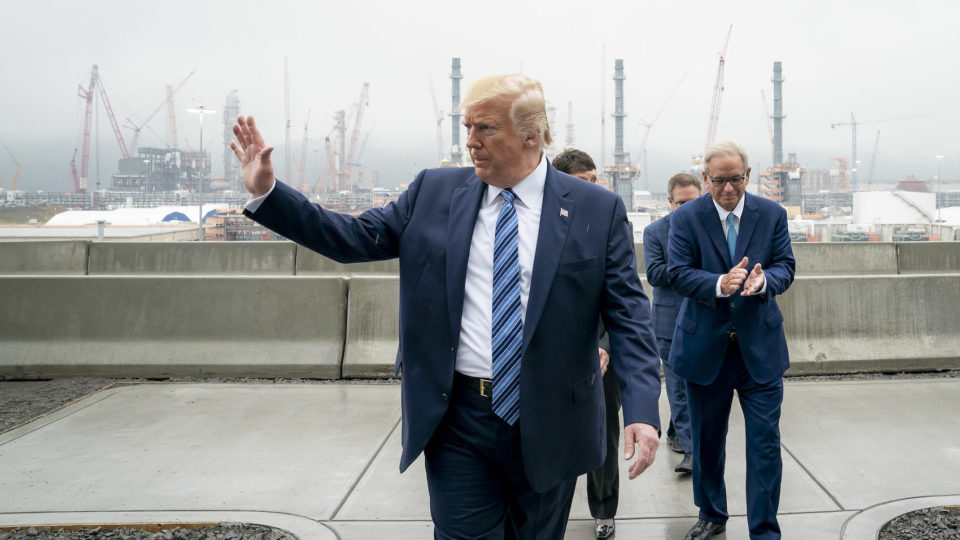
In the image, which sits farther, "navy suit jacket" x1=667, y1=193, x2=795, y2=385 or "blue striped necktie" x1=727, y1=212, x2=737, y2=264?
"blue striped necktie" x1=727, y1=212, x2=737, y2=264

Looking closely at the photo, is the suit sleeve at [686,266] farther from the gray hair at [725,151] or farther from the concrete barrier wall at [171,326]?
the concrete barrier wall at [171,326]

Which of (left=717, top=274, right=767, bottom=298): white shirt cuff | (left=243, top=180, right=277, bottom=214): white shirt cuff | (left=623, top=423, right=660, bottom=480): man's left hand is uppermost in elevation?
(left=243, top=180, right=277, bottom=214): white shirt cuff

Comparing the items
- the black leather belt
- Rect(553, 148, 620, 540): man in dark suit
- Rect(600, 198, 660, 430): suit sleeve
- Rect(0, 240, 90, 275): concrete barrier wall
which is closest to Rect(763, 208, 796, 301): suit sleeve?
Rect(553, 148, 620, 540): man in dark suit

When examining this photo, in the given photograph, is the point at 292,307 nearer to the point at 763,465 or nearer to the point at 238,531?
the point at 238,531

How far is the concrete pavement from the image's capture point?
4.36m

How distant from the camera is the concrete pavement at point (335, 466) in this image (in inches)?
171

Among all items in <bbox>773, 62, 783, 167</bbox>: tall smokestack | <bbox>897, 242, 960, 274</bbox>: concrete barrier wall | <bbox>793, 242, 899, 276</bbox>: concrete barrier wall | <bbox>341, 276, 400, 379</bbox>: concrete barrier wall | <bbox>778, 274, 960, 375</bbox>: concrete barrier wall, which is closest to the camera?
<bbox>341, 276, 400, 379</bbox>: concrete barrier wall

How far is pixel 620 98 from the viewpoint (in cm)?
18200

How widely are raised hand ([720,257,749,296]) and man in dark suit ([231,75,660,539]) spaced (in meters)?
1.15

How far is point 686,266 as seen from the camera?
4.17m

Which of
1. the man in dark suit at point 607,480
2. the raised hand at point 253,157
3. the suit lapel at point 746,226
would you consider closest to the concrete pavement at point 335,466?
the man in dark suit at point 607,480

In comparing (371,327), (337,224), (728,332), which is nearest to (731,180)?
(728,332)

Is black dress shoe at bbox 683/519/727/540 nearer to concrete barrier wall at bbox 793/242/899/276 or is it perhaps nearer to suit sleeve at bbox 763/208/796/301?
suit sleeve at bbox 763/208/796/301

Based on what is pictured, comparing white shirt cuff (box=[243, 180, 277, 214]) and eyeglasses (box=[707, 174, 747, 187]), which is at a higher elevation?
eyeglasses (box=[707, 174, 747, 187])
